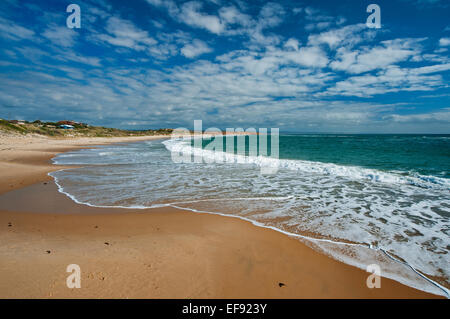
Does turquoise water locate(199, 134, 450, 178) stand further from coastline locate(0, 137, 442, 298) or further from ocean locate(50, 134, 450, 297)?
coastline locate(0, 137, 442, 298)

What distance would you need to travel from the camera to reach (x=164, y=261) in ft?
10.9

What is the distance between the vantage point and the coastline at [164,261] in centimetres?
274

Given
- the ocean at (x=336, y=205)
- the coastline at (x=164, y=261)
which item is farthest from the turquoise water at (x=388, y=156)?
the coastline at (x=164, y=261)

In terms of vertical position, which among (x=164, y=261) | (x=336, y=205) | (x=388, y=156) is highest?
(x=388, y=156)

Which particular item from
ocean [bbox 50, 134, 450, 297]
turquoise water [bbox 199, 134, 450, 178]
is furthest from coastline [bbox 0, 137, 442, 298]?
turquoise water [bbox 199, 134, 450, 178]

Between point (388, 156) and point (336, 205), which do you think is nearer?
point (336, 205)

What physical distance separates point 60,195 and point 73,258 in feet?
15.6

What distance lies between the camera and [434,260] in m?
3.57

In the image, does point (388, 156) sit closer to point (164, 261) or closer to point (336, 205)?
point (336, 205)

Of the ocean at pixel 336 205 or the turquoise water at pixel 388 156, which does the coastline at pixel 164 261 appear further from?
the turquoise water at pixel 388 156

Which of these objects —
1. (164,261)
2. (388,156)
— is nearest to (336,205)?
(164,261)

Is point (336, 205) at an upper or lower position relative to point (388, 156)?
lower

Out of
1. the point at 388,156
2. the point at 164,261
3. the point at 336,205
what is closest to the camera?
the point at 164,261
